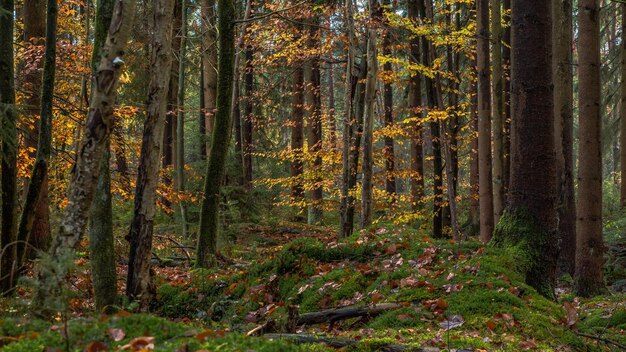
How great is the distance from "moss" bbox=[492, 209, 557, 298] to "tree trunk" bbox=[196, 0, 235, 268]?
4.81 metres

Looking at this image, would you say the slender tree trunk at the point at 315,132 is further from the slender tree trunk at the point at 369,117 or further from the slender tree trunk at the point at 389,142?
the slender tree trunk at the point at 369,117

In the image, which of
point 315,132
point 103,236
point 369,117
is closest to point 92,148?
point 103,236

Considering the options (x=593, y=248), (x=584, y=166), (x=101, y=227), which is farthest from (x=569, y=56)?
(x=101, y=227)

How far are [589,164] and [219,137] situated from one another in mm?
6385

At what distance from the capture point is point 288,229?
18.3 metres

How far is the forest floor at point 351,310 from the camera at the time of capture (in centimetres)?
308

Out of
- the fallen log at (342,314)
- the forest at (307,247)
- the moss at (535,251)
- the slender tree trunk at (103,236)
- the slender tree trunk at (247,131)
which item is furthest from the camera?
the slender tree trunk at (247,131)

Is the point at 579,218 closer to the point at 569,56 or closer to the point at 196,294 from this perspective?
the point at 569,56

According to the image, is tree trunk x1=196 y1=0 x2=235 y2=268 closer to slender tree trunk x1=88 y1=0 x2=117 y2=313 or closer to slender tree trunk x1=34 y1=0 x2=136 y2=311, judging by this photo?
slender tree trunk x1=88 y1=0 x2=117 y2=313

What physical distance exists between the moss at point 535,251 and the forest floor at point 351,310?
0.14m

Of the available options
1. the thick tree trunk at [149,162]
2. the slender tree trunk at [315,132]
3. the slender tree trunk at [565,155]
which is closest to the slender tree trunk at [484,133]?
the slender tree trunk at [565,155]

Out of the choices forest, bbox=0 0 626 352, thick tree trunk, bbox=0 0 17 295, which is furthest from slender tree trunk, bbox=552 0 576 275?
thick tree trunk, bbox=0 0 17 295

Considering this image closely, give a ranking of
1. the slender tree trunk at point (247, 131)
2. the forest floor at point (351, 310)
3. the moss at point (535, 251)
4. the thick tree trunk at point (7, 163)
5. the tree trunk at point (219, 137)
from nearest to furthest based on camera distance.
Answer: the forest floor at point (351, 310), the moss at point (535, 251), the thick tree trunk at point (7, 163), the tree trunk at point (219, 137), the slender tree trunk at point (247, 131)

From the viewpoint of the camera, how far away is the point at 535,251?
652 centimetres
